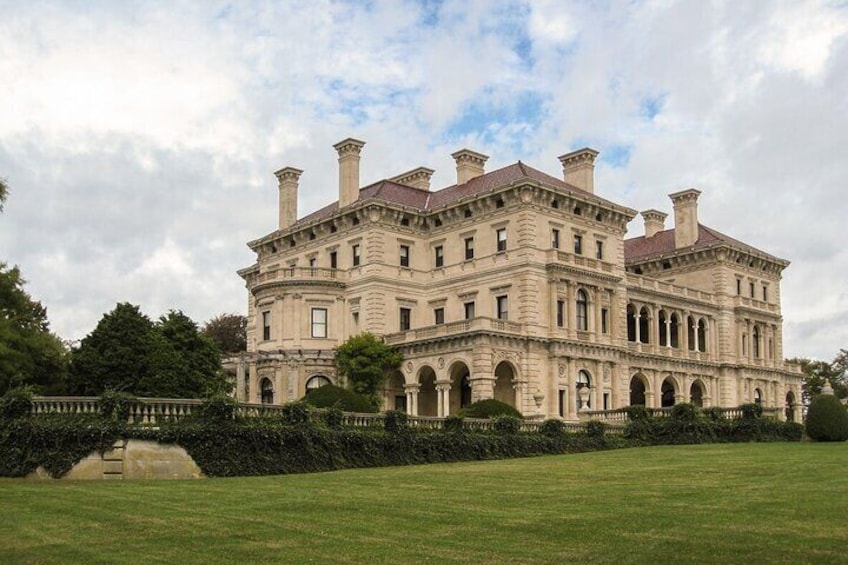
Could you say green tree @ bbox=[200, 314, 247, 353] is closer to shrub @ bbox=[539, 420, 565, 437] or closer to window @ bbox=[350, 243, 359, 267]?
window @ bbox=[350, 243, 359, 267]

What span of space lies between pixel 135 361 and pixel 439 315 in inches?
735

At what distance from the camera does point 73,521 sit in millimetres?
15906

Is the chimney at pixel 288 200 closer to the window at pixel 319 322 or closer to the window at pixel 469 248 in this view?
the window at pixel 319 322

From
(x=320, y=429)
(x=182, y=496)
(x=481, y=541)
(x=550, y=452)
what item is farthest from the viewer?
(x=550, y=452)

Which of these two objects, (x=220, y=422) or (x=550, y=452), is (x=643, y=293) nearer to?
(x=550, y=452)

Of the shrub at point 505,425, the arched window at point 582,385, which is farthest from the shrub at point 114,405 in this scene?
the arched window at point 582,385

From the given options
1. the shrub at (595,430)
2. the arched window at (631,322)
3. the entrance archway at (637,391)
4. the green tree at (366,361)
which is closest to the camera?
the shrub at (595,430)

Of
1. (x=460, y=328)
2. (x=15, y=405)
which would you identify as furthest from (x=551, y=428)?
(x=15, y=405)

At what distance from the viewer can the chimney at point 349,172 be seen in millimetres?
61562

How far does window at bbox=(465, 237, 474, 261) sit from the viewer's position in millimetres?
58375

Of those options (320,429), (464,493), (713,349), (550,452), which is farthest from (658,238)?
(464,493)

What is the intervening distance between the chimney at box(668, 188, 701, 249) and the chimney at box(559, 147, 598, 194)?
13.0 metres

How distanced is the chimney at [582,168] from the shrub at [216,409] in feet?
123

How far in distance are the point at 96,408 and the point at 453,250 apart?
34.0 m
